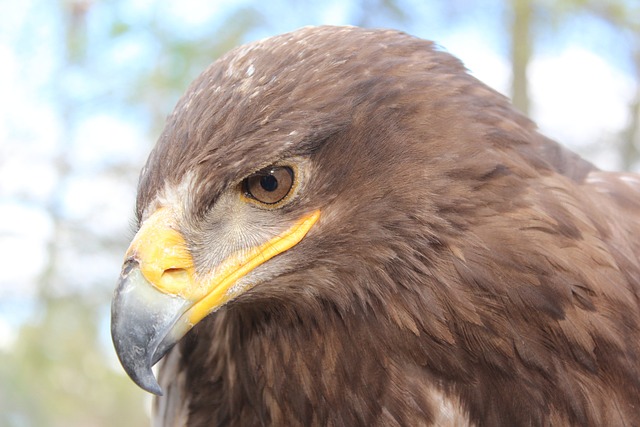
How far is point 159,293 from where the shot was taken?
1.66 metres

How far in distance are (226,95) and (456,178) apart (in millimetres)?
602

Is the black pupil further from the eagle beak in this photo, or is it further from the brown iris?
the eagle beak

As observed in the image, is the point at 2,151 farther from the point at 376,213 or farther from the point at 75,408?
the point at 376,213


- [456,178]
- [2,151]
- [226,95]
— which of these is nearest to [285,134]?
[226,95]

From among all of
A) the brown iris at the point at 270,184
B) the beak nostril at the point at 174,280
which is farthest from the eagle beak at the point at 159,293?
the brown iris at the point at 270,184

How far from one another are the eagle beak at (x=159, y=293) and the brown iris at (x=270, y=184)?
0.11 m

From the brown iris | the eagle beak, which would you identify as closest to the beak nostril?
the eagle beak

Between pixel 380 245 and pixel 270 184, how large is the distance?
317mm

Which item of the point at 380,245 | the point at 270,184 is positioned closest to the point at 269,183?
the point at 270,184

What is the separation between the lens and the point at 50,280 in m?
6.61

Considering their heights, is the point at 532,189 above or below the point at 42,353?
above

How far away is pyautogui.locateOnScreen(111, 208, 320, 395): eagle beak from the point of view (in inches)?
64.9

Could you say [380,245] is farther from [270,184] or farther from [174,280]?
[174,280]

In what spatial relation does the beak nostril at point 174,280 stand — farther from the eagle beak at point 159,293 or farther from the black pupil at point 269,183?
the black pupil at point 269,183
